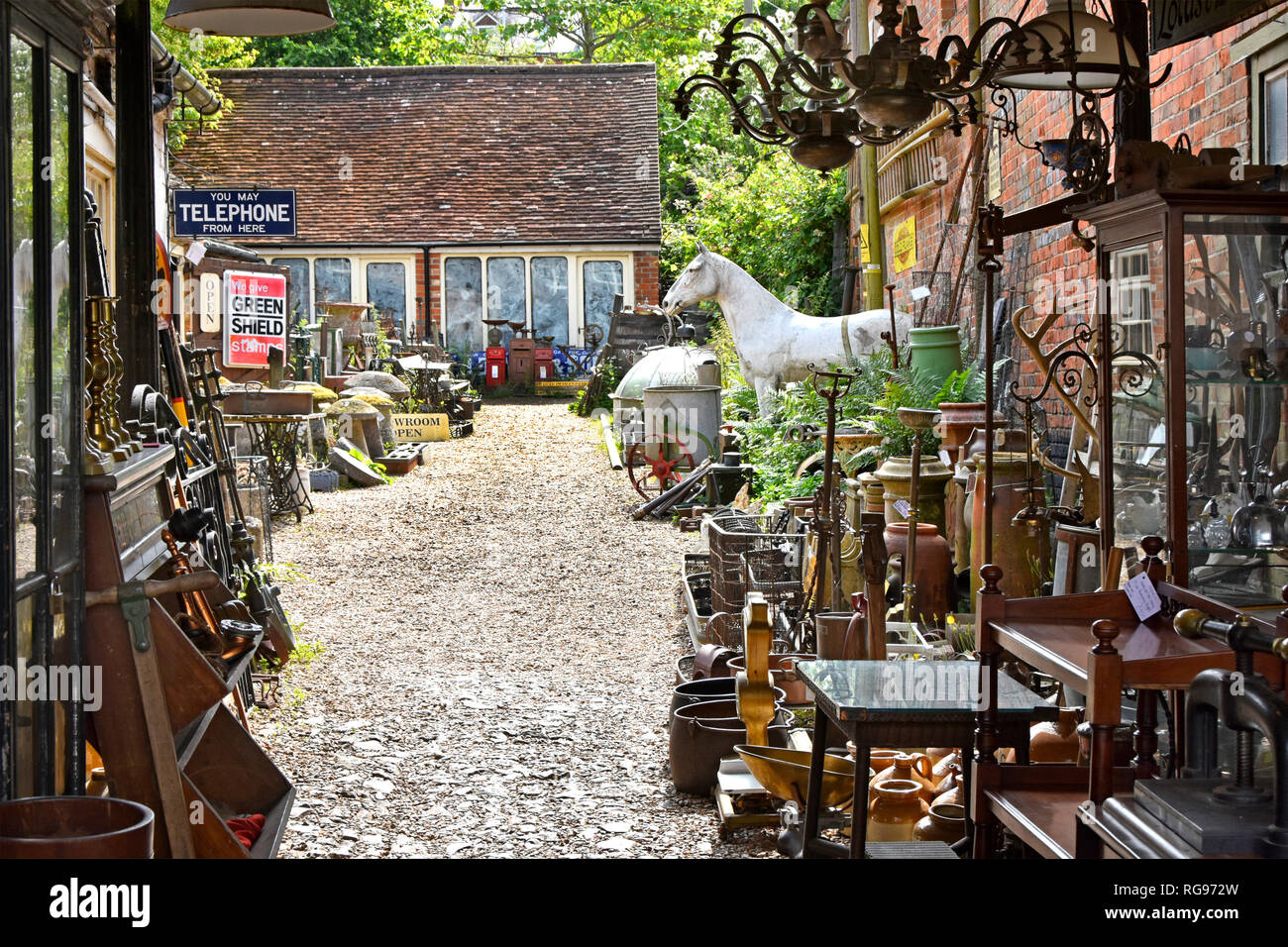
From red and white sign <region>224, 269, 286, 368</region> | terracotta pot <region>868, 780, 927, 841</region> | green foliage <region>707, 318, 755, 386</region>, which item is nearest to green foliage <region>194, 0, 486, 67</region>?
green foliage <region>707, 318, 755, 386</region>

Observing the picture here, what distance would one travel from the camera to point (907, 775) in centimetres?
432

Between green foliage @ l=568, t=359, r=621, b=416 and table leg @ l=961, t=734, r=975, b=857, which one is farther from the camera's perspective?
green foliage @ l=568, t=359, r=621, b=416

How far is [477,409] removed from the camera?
831 inches

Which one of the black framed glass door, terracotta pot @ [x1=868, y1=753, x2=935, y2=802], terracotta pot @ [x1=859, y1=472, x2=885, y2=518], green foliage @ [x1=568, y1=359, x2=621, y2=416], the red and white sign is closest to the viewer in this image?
the black framed glass door

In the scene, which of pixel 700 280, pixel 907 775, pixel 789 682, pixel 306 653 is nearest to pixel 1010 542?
pixel 789 682

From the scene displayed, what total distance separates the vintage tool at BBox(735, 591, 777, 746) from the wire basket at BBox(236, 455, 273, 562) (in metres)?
4.66

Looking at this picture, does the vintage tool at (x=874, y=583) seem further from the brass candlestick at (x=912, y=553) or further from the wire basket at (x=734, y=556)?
the wire basket at (x=734, y=556)

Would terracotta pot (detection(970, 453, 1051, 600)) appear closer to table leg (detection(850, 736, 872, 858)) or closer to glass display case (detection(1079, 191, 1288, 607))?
glass display case (detection(1079, 191, 1288, 607))

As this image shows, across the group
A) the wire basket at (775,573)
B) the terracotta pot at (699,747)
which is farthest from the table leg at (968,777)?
the wire basket at (775,573)

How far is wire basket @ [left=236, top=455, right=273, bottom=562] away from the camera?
8773 millimetres

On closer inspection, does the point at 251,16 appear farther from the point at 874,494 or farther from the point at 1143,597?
the point at 874,494

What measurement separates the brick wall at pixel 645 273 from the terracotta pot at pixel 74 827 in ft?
72.8

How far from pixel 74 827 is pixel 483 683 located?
429 centimetres
